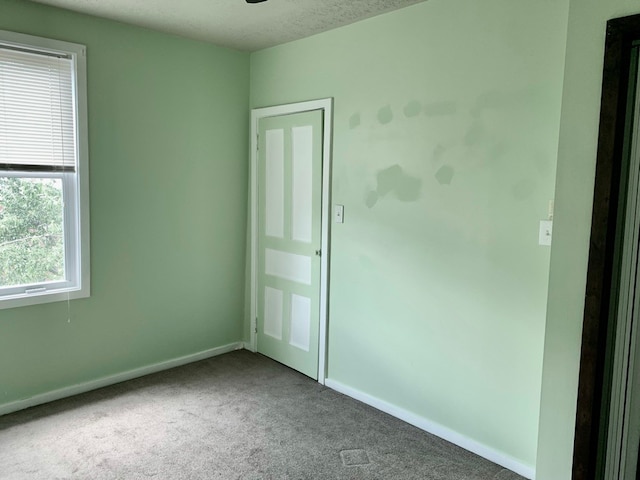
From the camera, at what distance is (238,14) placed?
304 cm

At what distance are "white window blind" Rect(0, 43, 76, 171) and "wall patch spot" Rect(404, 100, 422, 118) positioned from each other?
7.00 feet

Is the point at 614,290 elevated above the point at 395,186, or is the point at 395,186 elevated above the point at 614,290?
the point at 395,186

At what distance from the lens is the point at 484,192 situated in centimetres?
260

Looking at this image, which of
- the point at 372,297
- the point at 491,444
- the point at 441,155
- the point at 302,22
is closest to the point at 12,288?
the point at 372,297

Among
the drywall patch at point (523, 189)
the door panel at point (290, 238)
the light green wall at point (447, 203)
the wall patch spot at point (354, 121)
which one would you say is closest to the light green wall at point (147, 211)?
the door panel at point (290, 238)

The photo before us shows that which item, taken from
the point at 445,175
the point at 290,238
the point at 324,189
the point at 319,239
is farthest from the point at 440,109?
the point at 290,238

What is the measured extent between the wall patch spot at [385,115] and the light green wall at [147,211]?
1418 millimetres

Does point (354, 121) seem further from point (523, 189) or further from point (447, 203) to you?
point (523, 189)

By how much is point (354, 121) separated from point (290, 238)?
1.05m

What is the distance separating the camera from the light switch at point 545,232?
2361 millimetres

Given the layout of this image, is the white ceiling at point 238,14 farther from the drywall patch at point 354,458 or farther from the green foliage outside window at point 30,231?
the drywall patch at point 354,458

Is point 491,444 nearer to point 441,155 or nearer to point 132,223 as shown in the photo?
point 441,155

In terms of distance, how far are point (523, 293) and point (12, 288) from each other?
3009mm

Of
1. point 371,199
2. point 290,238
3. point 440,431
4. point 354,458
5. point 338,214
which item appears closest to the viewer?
point 354,458
